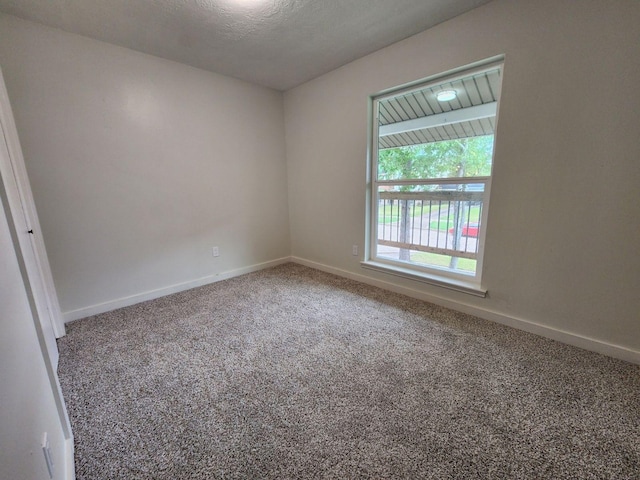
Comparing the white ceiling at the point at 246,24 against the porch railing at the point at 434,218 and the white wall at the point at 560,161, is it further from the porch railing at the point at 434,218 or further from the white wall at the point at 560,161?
the porch railing at the point at 434,218

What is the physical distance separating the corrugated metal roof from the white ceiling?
0.47 metres

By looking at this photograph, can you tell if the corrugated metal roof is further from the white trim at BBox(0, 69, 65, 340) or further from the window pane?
the white trim at BBox(0, 69, 65, 340)

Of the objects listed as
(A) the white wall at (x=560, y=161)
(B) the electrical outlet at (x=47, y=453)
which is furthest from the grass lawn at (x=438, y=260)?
(B) the electrical outlet at (x=47, y=453)

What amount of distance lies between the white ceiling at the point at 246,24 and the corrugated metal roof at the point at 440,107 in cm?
47

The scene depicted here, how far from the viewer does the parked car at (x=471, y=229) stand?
7.60 feet

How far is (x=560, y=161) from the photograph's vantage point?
176 cm

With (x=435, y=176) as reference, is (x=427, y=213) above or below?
below

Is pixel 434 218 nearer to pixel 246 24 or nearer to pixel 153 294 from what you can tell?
pixel 246 24

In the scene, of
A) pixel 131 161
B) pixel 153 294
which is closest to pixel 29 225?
pixel 131 161

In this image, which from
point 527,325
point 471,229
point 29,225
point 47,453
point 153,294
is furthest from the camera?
point 153,294

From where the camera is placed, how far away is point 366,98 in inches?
106

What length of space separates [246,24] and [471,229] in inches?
99.4

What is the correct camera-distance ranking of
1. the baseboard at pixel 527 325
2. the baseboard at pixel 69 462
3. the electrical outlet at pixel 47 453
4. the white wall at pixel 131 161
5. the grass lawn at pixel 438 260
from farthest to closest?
the grass lawn at pixel 438 260, the white wall at pixel 131 161, the baseboard at pixel 527 325, the baseboard at pixel 69 462, the electrical outlet at pixel 47 453

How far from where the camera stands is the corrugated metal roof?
212cm
